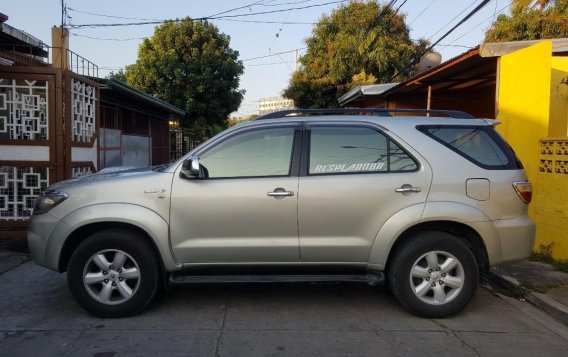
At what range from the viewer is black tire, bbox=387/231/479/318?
484cm

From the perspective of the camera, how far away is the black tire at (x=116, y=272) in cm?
478

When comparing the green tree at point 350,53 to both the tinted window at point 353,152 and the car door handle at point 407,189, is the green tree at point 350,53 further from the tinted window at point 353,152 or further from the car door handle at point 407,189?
the car door handle at point 407,189

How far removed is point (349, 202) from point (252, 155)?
1.04m

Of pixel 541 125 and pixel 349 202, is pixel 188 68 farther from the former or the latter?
pixel 349 202

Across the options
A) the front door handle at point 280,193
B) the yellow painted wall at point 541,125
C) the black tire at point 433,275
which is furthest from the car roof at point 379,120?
the yellow painted wall at point 541,125

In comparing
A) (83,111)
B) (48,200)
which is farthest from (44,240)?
(83,111)

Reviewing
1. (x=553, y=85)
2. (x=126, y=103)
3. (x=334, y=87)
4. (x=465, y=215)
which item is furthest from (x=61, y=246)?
Result: (x=334, y=87)

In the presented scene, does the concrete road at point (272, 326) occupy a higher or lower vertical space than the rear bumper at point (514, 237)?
lower

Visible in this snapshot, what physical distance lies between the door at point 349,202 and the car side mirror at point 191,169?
3.21ft

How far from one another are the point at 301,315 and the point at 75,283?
2156 mm

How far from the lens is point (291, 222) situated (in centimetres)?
482

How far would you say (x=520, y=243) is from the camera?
16.2ft

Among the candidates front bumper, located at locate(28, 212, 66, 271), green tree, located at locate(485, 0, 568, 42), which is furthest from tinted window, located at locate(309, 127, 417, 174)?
green tree, located at locate(485, 0, 568, 42)

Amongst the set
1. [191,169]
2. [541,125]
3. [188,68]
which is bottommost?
[191,169]
